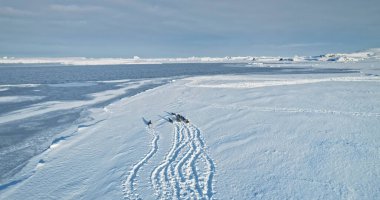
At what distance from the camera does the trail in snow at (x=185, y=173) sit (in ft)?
27.0

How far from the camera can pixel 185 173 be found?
31.1 feet

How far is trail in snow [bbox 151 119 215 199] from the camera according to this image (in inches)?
324

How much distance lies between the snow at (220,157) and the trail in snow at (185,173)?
3 centimetres

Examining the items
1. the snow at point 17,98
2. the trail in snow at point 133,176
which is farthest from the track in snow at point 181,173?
the snow at point 17,98

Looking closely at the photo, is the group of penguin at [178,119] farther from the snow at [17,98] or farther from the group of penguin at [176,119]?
the snow at [17,98]

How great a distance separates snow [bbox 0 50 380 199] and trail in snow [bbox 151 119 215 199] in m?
0.03

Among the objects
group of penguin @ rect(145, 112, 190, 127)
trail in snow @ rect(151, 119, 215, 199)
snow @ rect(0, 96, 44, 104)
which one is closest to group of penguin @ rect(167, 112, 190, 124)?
group of penguin @ rect(145, 112, 190, 127)

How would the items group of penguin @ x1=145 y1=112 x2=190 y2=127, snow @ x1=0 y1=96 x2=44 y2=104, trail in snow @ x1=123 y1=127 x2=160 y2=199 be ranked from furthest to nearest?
snow @ x1=0 y1=96 x2=44 y2=104 < group of penguin @ x1=145 y1=112 x2=190 y2=127 < trail in snow @ x1=123 y1=127 x2=160 y2=199

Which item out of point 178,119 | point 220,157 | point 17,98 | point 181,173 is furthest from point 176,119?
point 17,98

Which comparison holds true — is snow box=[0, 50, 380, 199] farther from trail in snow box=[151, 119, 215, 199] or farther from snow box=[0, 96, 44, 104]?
snow box=[0, 96, 44, 104]

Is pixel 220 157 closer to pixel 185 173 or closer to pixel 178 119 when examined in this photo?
pixel 185 173

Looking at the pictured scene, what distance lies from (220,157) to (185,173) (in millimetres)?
1838

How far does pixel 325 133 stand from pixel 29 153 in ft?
40.9

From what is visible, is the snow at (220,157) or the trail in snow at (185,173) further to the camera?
the snow at (220,157)
